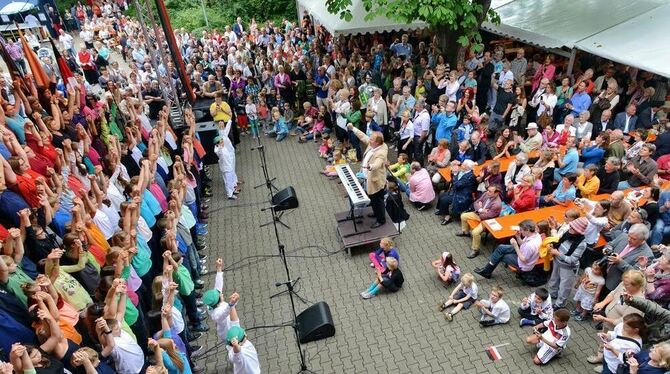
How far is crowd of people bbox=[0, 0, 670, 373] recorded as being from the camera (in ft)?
14.6

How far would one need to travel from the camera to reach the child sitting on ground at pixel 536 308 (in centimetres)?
553

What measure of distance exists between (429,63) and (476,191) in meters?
5.38

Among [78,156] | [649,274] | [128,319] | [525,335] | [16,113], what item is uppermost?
[16,113]

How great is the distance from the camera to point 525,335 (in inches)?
228

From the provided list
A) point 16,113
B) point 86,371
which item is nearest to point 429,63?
point 16,113

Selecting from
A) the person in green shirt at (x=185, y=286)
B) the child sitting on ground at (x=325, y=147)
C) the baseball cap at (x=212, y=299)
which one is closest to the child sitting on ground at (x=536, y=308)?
the baseball cap at (x=212, y=299)

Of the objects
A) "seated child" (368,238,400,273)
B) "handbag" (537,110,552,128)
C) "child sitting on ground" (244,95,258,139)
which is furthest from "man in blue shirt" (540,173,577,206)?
"child sitting on ground" (244,95,258,139)

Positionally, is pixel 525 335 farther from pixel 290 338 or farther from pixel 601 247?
pixel 290 338

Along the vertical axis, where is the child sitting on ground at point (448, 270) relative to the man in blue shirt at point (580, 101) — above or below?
below

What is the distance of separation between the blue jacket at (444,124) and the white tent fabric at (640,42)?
3.31 metres

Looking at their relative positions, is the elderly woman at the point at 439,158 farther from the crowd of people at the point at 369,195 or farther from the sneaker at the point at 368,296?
the sneaker at the point at 368,296

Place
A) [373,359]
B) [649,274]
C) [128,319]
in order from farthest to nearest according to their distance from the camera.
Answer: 1. [373,359]
2. [649,274]
3. [128,319]

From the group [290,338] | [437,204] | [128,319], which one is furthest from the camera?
[437,204]

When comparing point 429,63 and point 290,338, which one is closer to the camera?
point 290,338
